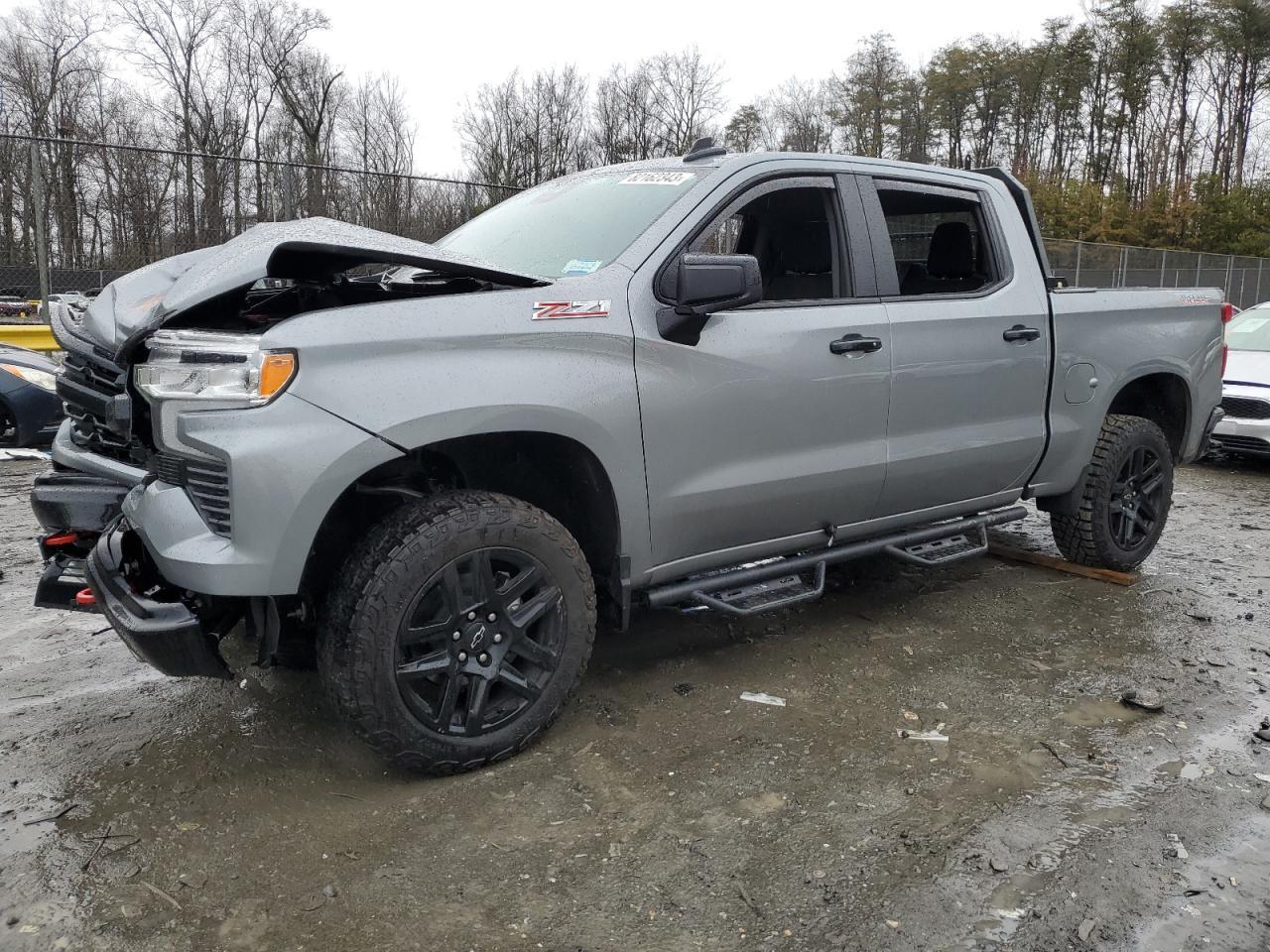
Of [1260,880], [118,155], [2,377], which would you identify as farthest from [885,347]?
[118,155]

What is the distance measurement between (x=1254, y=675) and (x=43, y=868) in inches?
167

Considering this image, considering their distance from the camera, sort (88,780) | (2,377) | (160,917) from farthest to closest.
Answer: (2,377), (88,780), (160,917)

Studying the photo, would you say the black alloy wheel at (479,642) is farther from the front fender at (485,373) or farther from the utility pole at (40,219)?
the utility pole at (40,219)

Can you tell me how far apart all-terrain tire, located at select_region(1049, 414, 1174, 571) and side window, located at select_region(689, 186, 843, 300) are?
187cm

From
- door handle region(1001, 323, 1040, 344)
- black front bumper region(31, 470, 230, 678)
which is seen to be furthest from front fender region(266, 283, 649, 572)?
door handle region(1001, 323, 1040, 344)

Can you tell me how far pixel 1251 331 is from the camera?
380 inches

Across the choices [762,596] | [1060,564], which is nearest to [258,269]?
[762,596]

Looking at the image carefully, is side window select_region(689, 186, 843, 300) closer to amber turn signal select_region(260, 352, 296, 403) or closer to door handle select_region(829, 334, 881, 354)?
door handle select_region(829, 334, 881, 354)

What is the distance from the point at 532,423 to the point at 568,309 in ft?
1.24

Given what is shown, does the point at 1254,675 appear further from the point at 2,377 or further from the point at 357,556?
the point at 2,377

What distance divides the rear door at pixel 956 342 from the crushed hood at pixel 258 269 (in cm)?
164

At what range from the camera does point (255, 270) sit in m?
2.65

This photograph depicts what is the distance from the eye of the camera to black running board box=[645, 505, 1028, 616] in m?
3.52

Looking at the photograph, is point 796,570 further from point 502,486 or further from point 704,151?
point 704,151
